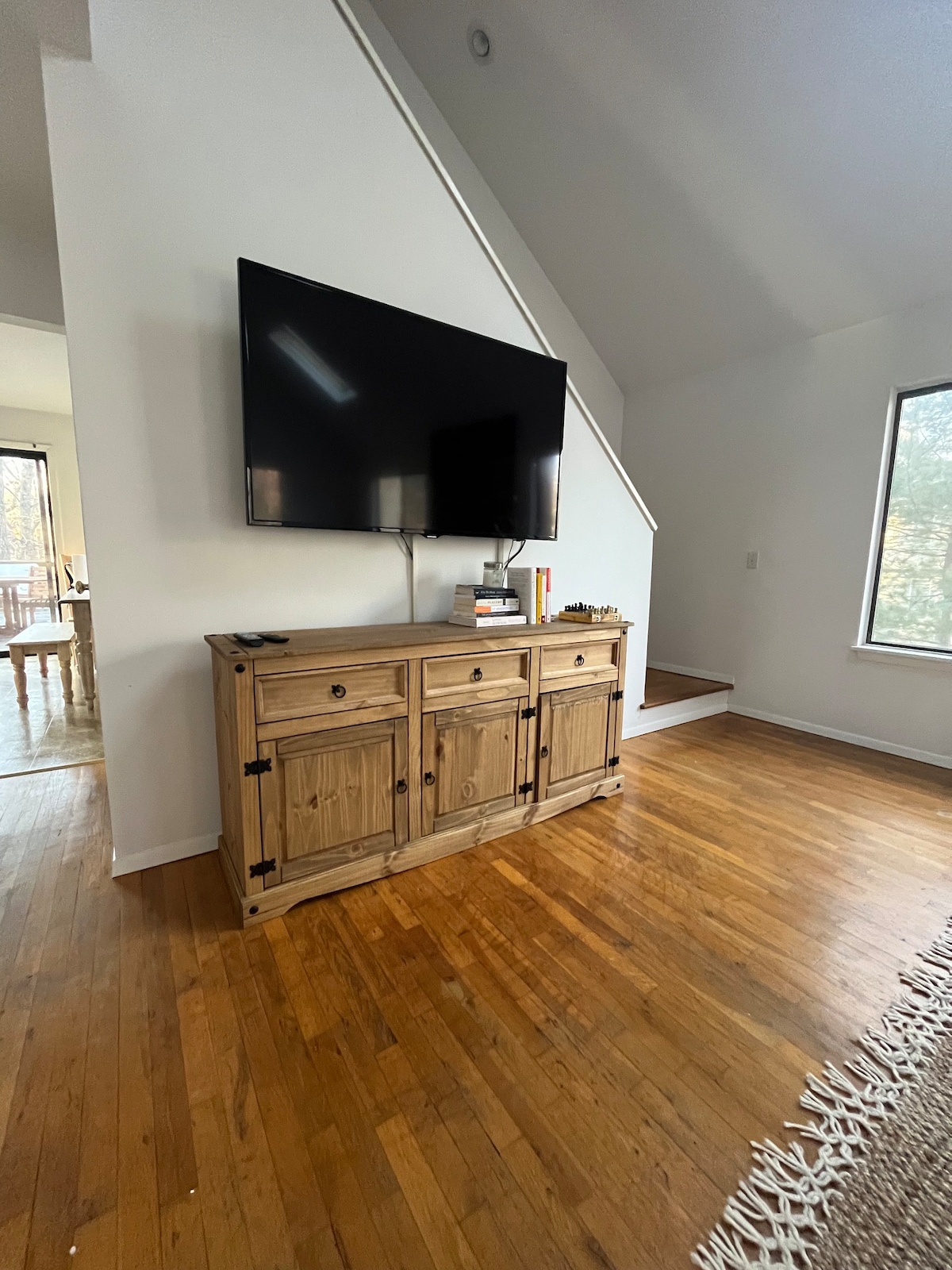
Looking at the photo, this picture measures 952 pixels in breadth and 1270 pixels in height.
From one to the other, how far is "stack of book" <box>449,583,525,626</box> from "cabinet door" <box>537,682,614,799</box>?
0.34 metres

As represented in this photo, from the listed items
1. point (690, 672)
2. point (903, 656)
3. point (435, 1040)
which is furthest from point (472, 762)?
point (690, 672)

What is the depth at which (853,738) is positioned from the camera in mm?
3205

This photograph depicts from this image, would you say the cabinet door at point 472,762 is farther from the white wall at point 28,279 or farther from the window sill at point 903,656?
the white wall at point 28,279

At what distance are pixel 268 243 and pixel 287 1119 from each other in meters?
2.45

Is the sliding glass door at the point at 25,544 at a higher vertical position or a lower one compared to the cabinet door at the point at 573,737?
higher

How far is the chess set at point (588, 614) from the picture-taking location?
2.24 metres

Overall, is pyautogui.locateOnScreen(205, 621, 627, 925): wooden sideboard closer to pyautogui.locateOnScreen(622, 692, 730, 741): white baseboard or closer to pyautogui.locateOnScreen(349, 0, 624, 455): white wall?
pyautogui.locateOnScreen(622, 692, 730, 741): white baseboard

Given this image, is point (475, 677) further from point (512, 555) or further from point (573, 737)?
point (512, 555)

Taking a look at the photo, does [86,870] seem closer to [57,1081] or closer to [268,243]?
[57,1081]

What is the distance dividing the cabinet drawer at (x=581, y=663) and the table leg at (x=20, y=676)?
346 cm

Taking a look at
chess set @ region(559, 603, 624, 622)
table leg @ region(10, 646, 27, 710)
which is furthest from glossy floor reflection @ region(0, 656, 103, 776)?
chess set @ region(559, 603, 624, 622)

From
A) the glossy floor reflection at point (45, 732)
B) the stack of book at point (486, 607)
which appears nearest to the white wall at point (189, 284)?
the stack of book at point (486, 607)

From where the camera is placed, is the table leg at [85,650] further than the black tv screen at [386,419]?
Yes

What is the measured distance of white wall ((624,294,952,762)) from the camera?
2.98 m
